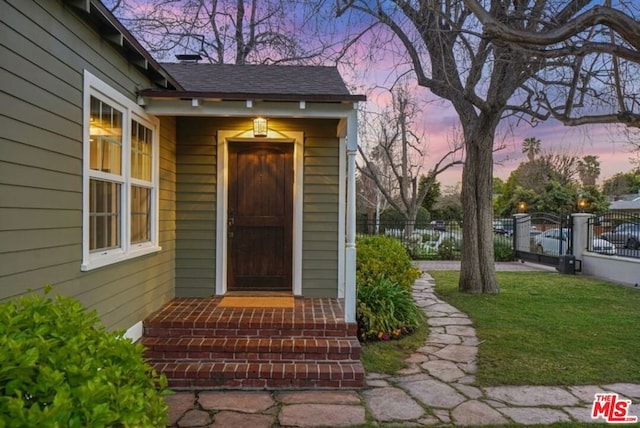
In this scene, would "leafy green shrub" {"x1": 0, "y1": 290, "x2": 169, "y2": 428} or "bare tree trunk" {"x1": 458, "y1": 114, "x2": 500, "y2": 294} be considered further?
"bare tree trunk" {"x1": 458, "y1": 114, "x2": 500, "y2": 294}

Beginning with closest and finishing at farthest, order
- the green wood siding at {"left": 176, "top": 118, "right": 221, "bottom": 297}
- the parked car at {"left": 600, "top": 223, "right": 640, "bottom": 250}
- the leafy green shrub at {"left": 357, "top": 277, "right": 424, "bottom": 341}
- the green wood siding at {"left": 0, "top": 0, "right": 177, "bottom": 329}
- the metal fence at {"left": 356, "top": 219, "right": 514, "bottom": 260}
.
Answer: the green wood siding at {"left": 0, "top": 0, "right": 177, "bottom": 329}, the leafy green shrub at {"left": 357, "top": 277, "right": 424, "bottom": 341}, the green wood siding at {"left": 176, "top": 118, "right": 221, "bottom": 297}, the parked car at {"left": 600, "top": 223, "right": 640, "bottom": 250}, the metal fence at {"left": 356, "top": 219, "right": 514, "bottom": 260}

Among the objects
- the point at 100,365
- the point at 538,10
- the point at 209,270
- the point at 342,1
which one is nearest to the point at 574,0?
the point at 538,10

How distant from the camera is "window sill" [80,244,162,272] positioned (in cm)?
348

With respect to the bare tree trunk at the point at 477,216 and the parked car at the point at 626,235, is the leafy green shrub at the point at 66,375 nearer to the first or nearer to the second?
the bare tree trunk at the point at 477,216

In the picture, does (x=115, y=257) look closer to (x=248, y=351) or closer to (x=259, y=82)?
(x=248, y=351)

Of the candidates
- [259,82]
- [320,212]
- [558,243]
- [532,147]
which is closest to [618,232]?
[558,243]

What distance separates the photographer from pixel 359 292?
5438 mm

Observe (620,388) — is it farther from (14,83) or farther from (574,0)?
(14,83)

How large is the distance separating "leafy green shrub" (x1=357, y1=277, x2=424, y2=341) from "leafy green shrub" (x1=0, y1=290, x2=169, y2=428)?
11.2 ft

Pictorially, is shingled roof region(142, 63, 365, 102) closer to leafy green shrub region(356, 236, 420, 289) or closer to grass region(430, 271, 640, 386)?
leafy green shrub region(356, 236, 420, 289)

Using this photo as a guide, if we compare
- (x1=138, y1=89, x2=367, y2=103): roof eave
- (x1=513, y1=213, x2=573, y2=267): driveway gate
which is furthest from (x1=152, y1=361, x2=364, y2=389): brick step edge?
(x1=513, y1=213, x2=573, y2=267): driveway gate

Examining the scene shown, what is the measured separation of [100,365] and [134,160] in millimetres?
3195

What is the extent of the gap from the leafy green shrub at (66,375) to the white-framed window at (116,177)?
1.73 meters

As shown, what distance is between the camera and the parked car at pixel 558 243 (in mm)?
10977
